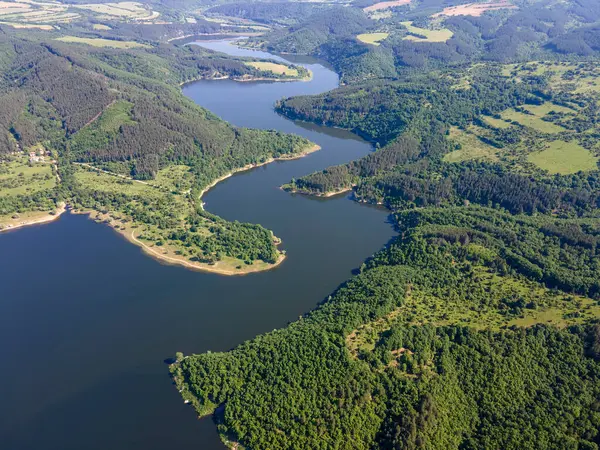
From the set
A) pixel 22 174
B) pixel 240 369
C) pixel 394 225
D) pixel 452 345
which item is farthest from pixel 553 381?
pixel 22 174

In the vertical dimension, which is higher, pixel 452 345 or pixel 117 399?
pixel 452 345

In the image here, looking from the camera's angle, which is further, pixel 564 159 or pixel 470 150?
pixel 470 150

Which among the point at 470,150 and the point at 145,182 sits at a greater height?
the point at 470,150

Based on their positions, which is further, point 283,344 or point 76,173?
point 76,173

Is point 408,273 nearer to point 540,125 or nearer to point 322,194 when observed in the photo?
point 322,194

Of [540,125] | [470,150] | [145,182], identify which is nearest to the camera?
[145,182]

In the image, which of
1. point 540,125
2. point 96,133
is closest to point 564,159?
point 540,125

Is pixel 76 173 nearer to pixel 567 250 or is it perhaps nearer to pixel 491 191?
pixel 491 191
